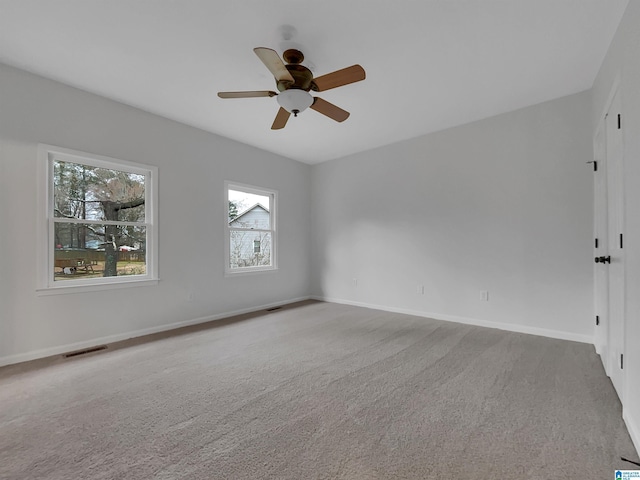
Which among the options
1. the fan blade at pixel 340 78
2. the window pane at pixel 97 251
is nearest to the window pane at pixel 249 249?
the window pane at pixel 97 251

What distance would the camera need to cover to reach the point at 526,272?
3535mm

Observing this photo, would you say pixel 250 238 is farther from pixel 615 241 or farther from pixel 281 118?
pixel 615 241

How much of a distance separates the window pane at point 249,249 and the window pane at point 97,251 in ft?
4.30

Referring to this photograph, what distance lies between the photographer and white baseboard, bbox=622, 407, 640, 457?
1.56 metres

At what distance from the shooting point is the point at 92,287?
3.20m

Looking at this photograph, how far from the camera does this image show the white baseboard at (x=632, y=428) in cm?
156

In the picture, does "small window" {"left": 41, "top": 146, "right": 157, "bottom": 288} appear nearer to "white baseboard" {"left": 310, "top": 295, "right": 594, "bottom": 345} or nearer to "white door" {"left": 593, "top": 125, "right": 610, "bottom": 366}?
"white baseboard" {"left": 310, "top": 295, "right": 594, "bottom": 345}

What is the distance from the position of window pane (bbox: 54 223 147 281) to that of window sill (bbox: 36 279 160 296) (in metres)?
0.13

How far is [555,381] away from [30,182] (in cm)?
503

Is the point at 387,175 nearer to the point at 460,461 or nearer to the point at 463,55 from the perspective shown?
the point at 463,55

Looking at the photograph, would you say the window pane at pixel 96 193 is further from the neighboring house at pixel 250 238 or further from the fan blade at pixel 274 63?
the fan blade at pixel 274 63

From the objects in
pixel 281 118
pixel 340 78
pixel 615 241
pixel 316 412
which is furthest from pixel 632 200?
pixel 281 118

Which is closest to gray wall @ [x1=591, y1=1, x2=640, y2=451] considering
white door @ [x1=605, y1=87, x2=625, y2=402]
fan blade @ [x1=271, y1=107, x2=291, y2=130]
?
white door @ [x1=605, y1=87, x2=625, y2=402]

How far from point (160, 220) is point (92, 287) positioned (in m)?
1.05
